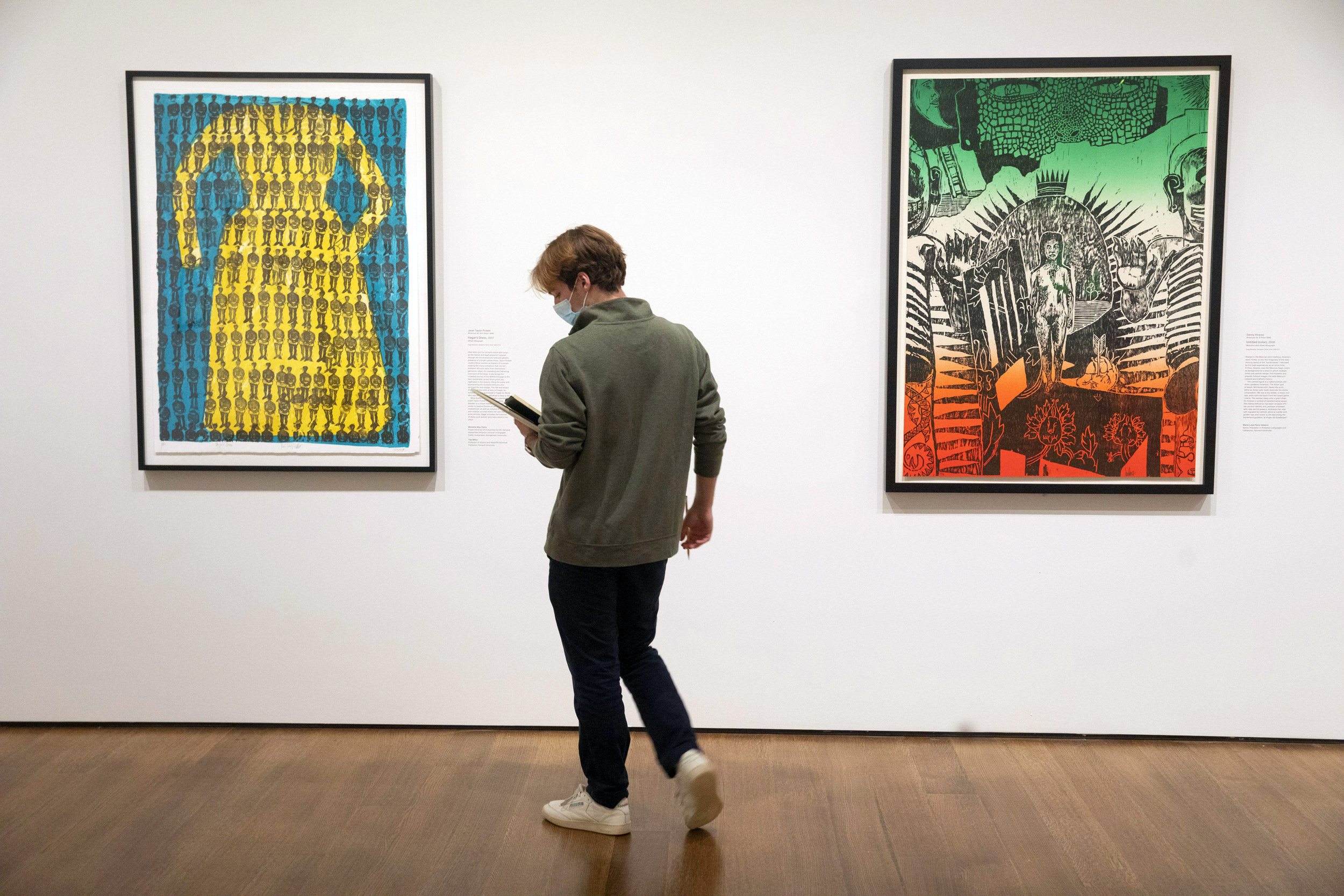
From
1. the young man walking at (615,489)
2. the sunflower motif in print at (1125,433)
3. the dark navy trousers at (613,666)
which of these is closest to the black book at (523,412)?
A: the young man walking at (615,489)

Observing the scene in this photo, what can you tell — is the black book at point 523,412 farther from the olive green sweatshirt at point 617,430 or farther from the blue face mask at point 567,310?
the blue face mask at point 567,310

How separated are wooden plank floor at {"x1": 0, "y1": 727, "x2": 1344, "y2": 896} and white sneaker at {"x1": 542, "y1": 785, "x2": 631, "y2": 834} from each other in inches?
1.1

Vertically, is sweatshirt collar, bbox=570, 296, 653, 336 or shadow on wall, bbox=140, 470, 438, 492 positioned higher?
sweatshirt collar, bbox=570, 296, 653, 336

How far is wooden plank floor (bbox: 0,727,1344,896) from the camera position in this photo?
1958mm

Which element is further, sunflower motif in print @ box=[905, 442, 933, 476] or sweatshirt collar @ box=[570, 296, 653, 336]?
sunflower motif in print @ box=[905, 442, 933, 476]

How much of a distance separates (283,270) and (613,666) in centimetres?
148

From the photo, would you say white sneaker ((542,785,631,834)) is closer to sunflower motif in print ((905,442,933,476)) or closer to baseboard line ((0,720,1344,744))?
baseboard line ((0,720,1344,744))

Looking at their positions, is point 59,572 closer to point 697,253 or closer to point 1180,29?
point 697,253

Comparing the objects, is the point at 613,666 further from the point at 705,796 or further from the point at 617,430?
the point at 617,430

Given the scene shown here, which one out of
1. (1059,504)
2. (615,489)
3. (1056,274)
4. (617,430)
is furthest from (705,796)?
(1056,274)

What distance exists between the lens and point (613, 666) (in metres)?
2.12

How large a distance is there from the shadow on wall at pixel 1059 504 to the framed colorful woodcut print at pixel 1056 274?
0.05 meters

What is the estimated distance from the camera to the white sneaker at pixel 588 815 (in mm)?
2172

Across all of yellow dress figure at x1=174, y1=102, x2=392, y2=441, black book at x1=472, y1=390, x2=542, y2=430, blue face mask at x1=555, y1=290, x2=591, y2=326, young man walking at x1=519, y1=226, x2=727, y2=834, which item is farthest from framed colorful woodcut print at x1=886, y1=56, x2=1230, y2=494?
yellow dress figure at x1=174, y1=102, x2=392, y2=441
